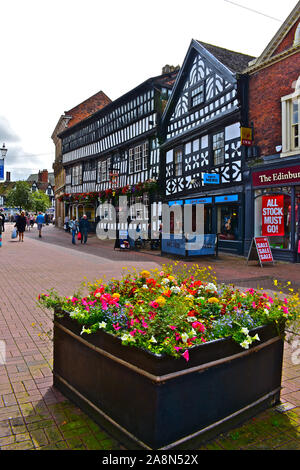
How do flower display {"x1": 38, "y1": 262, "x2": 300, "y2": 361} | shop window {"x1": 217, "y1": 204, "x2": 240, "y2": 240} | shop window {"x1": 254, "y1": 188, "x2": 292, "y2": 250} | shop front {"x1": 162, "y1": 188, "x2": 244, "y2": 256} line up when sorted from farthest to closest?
shop window {"x1": 217, "y1": 204, "x2": 240, "y2": 240} < shop front {"x1": 162, "y1": 188, "x2": 244, "y2": 256} < shop window {"x1": 254, "y1": 188, "x2": 292, "y2": 250} < flower display {"x1": 38, "y1": 262, "x2": 300, "y2": 361}

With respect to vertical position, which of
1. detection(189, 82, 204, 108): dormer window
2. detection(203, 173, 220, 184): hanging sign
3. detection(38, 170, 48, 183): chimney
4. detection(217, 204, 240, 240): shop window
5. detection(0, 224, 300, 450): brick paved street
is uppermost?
detection(38, 170, 48, 183): chimney

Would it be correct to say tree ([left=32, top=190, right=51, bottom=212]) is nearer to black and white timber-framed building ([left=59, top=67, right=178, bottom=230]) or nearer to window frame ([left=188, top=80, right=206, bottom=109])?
black and white timber-framed building ([left=59, top=67, right=178, bottom=230])

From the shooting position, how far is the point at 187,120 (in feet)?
65.3

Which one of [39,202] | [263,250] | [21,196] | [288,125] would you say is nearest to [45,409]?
[263,250]

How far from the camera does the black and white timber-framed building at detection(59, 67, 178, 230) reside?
2300 cm

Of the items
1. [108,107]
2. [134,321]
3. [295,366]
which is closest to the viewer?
[134,321]

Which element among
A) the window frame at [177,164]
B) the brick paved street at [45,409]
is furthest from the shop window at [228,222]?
the brick paved street at [45,409]

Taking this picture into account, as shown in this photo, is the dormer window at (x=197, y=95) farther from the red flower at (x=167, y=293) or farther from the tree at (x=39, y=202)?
the tree at (x=39, y=202)

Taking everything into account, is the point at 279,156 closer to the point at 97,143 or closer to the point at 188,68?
the point at 188,68

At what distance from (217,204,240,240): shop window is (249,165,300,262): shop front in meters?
1.31

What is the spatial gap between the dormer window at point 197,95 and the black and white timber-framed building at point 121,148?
3.60 m

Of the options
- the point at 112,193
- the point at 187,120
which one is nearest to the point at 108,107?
the point at 112,193

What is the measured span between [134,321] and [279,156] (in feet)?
42.4

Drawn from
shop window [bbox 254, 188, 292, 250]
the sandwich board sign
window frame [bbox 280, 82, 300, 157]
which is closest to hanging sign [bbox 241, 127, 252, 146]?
window frame [bbox 280, 82, 300, 157]
